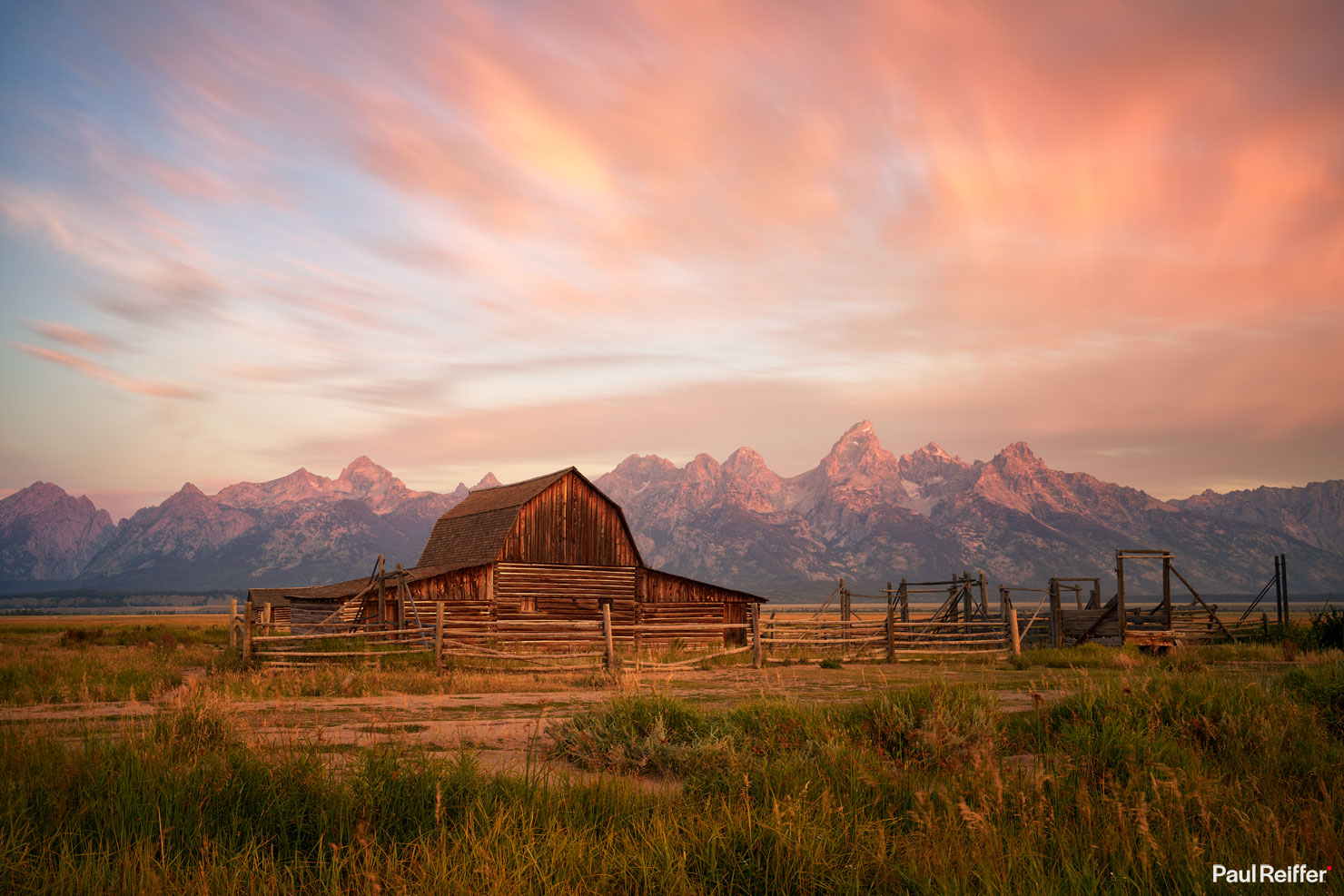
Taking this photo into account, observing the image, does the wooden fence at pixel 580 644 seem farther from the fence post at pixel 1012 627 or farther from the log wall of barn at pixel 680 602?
the log wall of barn at pixel 680 602

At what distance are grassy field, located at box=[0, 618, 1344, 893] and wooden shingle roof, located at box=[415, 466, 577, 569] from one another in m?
24.5

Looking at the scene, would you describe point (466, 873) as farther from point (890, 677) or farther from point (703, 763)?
point (890, 677)

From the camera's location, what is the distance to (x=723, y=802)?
19.2 ft

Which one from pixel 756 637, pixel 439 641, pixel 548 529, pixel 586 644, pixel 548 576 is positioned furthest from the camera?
pixel 548 529

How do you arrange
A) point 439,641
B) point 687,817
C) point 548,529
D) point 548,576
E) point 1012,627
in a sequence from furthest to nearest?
point 548,529 < point 548,576 < point 1012,627 < point 439,641 < point 687,817

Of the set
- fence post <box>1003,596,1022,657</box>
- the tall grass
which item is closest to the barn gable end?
fence post <box>1003,596,1022,657</box>

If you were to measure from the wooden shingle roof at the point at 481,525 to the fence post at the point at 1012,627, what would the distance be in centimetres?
1865

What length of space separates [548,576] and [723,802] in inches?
1157

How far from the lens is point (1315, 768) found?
702 cm

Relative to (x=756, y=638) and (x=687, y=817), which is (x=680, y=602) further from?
(x=687, y=817)

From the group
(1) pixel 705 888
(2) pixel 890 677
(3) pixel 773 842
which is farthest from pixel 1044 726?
(2) pixel 890 677

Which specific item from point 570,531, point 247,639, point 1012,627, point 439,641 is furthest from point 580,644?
point 570,531

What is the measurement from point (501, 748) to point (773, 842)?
16.3 ft

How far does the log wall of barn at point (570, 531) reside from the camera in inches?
1346
